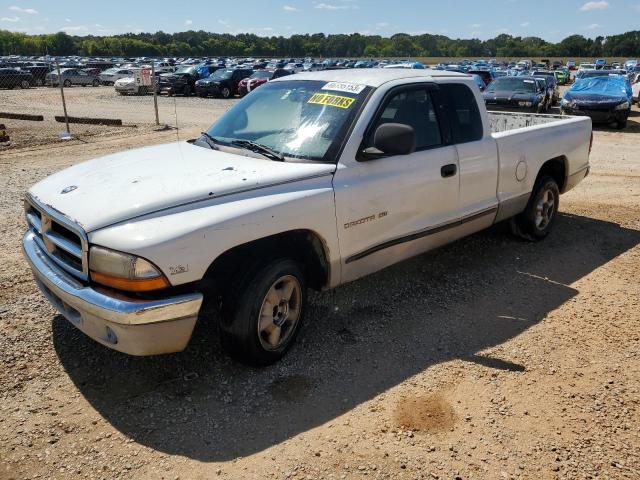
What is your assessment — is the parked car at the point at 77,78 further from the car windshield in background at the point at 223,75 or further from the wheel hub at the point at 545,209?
the wheel hub at the point at 545,209

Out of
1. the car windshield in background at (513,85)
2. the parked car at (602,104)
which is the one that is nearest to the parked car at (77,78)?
the car windshield in background at (513,85)

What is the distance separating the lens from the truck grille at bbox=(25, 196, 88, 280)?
295 cm

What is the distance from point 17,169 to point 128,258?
8543 millimetres

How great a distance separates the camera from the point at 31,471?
264cm

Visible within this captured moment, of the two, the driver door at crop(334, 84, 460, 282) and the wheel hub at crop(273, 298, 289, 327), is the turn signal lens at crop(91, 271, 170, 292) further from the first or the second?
the driver door at crop(334, 84, 460, 282)

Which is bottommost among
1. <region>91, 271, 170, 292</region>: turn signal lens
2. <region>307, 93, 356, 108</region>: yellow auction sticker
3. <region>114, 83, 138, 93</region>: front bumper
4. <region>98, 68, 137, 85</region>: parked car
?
<region>91, 271, 170, 292</region>: turn signal lens

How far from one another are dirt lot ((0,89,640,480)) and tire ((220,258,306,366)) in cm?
17

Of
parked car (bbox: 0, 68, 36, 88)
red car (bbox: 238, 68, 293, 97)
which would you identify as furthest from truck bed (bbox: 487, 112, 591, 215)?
parked car (bbox: 0, 68, 36, 88)

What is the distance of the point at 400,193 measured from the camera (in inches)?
157

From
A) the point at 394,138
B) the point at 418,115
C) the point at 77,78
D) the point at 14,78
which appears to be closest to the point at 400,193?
the point at 394,138

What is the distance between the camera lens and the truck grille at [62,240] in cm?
295

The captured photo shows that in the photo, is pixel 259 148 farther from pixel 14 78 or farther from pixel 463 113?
pixel 14 78

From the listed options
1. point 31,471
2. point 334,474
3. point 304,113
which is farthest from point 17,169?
point 334,474

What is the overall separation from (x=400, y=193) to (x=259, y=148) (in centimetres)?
109
